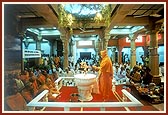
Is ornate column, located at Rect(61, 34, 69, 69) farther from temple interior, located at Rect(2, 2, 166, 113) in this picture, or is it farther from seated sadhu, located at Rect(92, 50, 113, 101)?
seated sadhu, located at Rect(92, 50, 113, 101)

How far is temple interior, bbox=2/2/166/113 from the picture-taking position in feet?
9.09

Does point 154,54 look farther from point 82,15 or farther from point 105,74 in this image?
point 105,74

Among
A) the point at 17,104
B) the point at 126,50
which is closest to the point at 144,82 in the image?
the point at 17,104

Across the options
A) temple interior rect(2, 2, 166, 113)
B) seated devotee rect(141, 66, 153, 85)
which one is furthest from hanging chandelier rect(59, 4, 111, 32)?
seated devotee rect(141, 66, 153, 85)

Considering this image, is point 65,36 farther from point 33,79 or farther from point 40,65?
point 33,79

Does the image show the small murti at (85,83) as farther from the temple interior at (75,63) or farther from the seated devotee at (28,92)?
the seated devotee at (28,92)

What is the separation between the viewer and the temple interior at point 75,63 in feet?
9.09

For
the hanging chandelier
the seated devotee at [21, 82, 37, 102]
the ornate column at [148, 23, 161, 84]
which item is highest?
the hanging chandelier

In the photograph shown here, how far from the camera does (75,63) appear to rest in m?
5.74

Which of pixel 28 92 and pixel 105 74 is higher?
pixel 105 74

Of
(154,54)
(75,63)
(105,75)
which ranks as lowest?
(105,75)

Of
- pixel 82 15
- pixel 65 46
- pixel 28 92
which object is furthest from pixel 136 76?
pixel 28 92

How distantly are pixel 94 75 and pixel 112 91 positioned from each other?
1.61 feet

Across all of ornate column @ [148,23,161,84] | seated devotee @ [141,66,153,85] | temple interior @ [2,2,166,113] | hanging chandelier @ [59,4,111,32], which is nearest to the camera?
temple interior @ [2,2,166,113]
